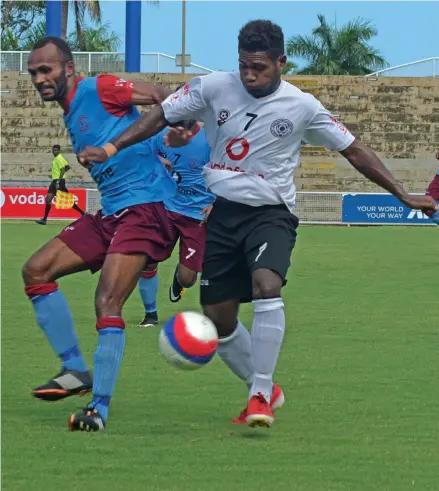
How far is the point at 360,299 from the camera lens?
14531 mm

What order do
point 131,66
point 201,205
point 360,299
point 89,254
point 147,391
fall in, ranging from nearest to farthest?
1. point 89,254
2. point 147,391
3. point 201,205
4. point 360,299
5. point 131,66

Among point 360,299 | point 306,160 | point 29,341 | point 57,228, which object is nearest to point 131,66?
point 306,160

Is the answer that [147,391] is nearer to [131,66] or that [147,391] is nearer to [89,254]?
[89,254]

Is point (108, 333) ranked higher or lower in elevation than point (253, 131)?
lower

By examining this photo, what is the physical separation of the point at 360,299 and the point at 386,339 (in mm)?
3720

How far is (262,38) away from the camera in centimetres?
673

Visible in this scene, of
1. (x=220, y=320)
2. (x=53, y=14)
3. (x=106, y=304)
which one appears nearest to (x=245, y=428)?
(x=220, y=320)

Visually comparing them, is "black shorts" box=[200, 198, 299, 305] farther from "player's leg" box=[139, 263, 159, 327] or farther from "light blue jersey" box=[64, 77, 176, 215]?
"player's leg" box=[139, 263, 159, 327]

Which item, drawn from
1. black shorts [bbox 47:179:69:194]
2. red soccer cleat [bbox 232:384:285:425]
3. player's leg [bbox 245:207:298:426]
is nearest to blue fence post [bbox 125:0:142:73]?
black shorts [bbox 47:179:69:194]

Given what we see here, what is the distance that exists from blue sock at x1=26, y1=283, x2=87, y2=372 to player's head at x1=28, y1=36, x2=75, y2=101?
1102 mm

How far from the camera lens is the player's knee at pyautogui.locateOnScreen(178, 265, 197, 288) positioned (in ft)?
38.6

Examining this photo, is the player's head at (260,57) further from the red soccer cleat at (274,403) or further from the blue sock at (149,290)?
the blue sock at (149,290)

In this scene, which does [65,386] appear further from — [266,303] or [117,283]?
[266,303]

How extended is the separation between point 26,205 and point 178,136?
26873mm
